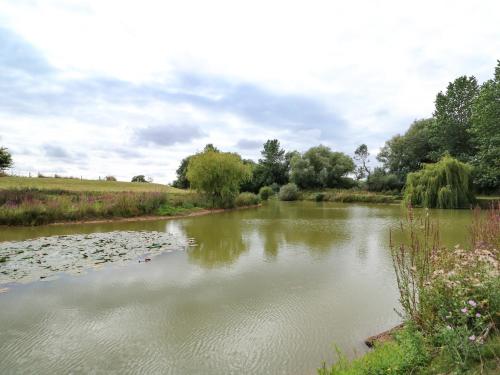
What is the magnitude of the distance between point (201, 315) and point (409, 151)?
A: 4225cm

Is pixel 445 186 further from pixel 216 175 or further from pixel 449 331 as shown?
pixel 449 331

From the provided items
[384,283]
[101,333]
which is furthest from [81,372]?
[384,283]

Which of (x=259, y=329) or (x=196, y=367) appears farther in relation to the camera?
(x=259, y=329)

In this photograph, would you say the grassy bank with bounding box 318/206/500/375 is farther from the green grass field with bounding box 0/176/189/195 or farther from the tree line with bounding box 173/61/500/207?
the green grass field with bounding box 0/176/189/195

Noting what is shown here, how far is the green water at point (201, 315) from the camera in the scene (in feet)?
12.0

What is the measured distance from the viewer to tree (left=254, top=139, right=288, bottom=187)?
170ft

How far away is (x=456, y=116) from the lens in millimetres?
31969

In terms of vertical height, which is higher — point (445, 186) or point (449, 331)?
point (445, 186)

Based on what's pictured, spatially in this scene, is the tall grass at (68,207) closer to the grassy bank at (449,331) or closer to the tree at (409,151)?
the grassy bank at (449,331)

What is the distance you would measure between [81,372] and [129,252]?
615 centimetres

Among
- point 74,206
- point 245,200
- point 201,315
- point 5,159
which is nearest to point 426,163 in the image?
point 245,200

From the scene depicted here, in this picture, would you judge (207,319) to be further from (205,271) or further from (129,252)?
(129,252)

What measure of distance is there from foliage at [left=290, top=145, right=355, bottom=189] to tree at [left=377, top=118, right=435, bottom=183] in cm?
628

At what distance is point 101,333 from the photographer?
4.33m
